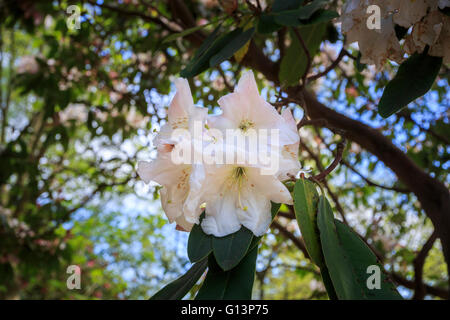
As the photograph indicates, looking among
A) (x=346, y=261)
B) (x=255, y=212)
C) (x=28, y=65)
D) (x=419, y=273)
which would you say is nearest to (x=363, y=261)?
(x=346, y=261)

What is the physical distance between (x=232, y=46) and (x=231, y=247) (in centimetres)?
45

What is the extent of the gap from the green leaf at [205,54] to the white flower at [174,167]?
20cm

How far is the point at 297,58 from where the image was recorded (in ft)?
3.58

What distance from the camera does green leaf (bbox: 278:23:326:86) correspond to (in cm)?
108

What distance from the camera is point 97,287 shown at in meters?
4.55

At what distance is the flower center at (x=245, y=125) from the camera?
23.9 inches

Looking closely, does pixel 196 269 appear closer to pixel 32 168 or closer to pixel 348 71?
pixel 32 168

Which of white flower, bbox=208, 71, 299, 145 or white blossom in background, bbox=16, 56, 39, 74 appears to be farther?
white blossom in background, bbox=16, 56, 39, 74

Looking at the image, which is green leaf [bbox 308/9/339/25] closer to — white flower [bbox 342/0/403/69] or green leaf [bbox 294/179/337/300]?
white flower [bbox 342/0/403/69]

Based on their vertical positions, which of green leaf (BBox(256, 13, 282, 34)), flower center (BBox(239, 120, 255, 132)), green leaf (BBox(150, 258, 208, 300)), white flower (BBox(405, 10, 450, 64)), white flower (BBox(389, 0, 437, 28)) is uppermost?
green leaf (BBox(256, 13, 282, 34))

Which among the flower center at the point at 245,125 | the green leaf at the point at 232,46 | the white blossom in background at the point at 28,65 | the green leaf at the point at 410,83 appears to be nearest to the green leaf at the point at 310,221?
the flower center at the point at 245,125

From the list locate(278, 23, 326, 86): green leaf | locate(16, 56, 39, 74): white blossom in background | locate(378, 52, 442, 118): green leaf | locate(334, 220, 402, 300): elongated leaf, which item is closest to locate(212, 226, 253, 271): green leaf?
locate(334, 220, 402, 300): elongated leaf

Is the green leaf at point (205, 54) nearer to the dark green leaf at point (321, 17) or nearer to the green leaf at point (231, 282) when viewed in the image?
the dark green leaf at point (321, 17)

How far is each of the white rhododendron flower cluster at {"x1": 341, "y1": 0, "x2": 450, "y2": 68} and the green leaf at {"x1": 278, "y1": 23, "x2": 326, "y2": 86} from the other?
0.89ft
